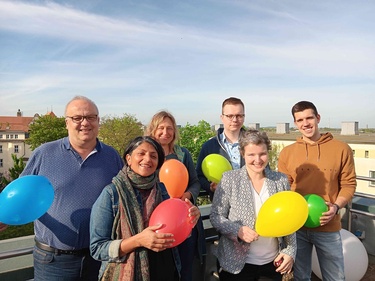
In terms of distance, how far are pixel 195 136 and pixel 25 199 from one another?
2484cm

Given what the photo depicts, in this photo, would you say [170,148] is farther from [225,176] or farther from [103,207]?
[103,207]

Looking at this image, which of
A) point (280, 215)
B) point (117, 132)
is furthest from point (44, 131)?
point (280, 215)

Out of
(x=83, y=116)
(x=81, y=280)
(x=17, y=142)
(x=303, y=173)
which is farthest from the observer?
(x=17, y=142)

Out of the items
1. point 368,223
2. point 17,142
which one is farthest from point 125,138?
point 17,142

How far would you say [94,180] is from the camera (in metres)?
2.28

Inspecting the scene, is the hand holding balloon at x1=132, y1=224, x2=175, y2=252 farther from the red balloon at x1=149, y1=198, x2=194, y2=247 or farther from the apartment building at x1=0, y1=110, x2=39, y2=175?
the apartment building at x1=0, y1=110, x2=39, y2=175

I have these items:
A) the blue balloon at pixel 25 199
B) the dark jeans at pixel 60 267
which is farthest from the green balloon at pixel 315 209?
the blue balloon at pixel 25 199

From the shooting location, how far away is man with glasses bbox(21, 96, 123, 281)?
7.02ft

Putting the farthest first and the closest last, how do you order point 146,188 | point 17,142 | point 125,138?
point 17,142
point 125,138
point 146,188

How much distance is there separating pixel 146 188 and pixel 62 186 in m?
0.73

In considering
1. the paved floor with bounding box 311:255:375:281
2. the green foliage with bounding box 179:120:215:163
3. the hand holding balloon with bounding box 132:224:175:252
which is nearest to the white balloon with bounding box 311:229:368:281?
the paved floor with bounding box 311:255:375:281

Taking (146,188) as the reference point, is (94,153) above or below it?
above

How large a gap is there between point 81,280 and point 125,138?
1272 inches

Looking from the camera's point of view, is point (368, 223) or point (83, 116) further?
point (368, 223)
